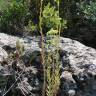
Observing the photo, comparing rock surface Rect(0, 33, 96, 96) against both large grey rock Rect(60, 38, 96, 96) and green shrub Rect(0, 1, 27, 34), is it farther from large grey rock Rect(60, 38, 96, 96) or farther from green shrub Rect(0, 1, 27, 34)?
green shrub Rect(0, 1, 27, 34)

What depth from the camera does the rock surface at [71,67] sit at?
130 inches

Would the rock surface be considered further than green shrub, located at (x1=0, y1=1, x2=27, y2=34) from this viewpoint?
No

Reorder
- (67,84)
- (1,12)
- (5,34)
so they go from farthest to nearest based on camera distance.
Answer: (1,12)
(5,34)
(67,84)

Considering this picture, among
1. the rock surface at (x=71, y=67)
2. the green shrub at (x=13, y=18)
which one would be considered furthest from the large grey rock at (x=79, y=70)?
the green shrub at (x=13, y=18)

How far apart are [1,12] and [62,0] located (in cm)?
93

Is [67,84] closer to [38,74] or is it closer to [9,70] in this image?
[38,74]

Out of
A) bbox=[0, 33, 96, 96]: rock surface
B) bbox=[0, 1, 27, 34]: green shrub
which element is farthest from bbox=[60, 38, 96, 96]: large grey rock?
bbox=[0, 1, 27, 34]: green shrub

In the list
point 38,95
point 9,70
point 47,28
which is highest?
point 47,28

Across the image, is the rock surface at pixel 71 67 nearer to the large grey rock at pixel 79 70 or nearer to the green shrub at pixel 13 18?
the large grey rock at pixel 79 70

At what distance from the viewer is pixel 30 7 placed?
15.8ft

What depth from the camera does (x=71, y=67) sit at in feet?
11.4

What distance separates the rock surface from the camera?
10.8ft

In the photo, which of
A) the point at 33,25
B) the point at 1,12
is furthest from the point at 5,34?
the point at 1,12

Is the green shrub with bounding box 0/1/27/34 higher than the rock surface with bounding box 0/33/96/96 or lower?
higher
